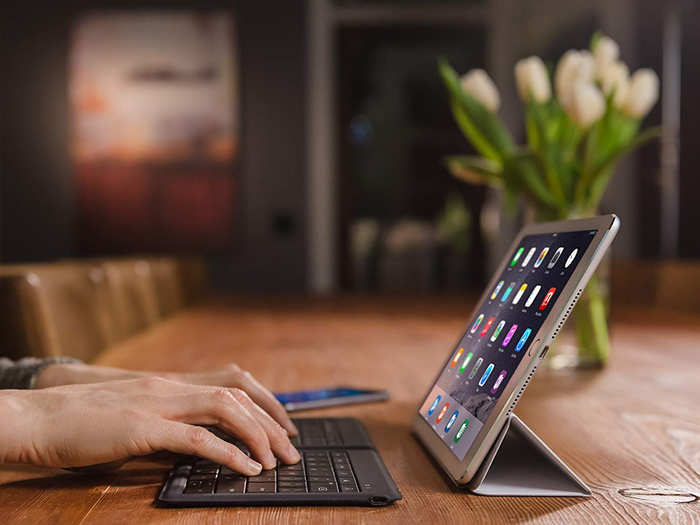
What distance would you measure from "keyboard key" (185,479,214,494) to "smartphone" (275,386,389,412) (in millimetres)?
362

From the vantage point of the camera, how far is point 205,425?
2.35 feet

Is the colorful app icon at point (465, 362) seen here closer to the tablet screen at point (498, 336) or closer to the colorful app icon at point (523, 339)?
the tablet screen at point (498, 336)

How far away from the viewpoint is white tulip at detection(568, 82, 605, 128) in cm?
126

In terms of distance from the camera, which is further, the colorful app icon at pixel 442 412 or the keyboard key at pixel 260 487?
the colorful app icon at pixel 442 412

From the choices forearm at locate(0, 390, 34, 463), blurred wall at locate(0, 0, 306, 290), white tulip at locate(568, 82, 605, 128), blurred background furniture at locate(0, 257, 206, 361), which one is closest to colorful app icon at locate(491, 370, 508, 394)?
forearm at locate(0, 390, 34, 463)

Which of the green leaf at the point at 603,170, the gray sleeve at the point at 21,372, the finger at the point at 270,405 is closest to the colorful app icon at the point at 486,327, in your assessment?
the finger at the point at 270,405

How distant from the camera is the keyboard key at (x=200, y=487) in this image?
64 centimetres

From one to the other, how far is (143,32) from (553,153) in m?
3.89

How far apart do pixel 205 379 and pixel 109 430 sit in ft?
0.81

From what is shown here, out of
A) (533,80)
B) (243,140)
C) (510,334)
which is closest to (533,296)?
(510,334)

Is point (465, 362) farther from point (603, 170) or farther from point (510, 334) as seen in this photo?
point (603, 170)

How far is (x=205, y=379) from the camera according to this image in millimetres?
909

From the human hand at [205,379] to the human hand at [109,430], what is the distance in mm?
155

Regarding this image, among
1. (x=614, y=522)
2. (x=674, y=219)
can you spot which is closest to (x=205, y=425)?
(x=614, y=522)
